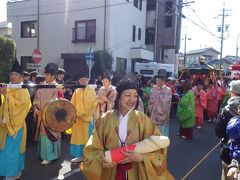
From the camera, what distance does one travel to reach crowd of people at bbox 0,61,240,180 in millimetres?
2939

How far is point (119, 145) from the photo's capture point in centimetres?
302

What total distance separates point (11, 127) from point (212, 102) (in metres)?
9.78

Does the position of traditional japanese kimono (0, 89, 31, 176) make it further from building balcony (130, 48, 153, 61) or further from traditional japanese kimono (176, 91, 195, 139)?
building balcony (130, 48, 153, 61)

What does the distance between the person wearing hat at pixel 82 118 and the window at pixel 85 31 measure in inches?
679

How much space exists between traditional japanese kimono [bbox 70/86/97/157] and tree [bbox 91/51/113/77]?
14774 millimetres

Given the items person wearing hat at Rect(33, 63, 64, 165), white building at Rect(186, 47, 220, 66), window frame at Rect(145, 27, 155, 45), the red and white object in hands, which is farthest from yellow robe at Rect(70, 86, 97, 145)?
white building at Rect(186, 47, 220, 66)

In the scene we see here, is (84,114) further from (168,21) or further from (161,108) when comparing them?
(168,21)

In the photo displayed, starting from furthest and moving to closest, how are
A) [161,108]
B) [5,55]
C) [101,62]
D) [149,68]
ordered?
[149,68], [101,62], [5,55], [161,108]

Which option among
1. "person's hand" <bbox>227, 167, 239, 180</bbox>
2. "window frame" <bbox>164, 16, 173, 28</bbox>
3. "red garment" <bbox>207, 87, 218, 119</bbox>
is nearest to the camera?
"person's hand" <bbox>227, 167, 239, 180</bbox>

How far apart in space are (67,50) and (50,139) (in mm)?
19001

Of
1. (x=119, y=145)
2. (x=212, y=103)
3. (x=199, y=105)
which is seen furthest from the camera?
(x=212, y=103)

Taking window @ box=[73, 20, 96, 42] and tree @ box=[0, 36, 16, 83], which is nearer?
tree @ box=[0, 36, 16, 83]

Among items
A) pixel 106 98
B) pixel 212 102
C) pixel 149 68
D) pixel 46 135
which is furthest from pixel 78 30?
pixel 46 135

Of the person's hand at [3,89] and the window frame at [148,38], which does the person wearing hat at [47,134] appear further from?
the window frame at [148,38]
